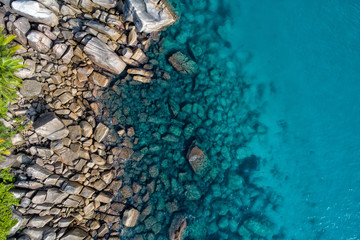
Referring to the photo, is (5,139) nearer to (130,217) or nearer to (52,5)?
(52,5)

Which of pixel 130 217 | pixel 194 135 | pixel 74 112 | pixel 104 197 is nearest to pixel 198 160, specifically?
pixel 194 135

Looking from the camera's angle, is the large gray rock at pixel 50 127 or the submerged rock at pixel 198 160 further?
the submerged rock at pixel 198 160

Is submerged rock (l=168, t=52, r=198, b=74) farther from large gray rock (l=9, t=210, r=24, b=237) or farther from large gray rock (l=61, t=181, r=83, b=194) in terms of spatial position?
large gray rock (l=9, t=210, r=24, b=237)

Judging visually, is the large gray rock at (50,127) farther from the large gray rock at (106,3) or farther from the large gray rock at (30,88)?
the large gray rock at (106,3)

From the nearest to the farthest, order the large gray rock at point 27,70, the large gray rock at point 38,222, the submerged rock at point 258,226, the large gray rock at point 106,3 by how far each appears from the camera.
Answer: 1. the large gray rock at point 27,70
2. the large gray rock at point 38,222
3. the large gray rock at point 106,3
4. the submerged rock at point 258,226

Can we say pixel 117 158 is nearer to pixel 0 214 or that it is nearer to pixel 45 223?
pixel 45 223

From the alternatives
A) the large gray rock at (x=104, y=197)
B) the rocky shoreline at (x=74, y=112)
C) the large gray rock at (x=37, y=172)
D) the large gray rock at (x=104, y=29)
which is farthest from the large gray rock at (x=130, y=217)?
the large gray rock at (x=104, y=29)
